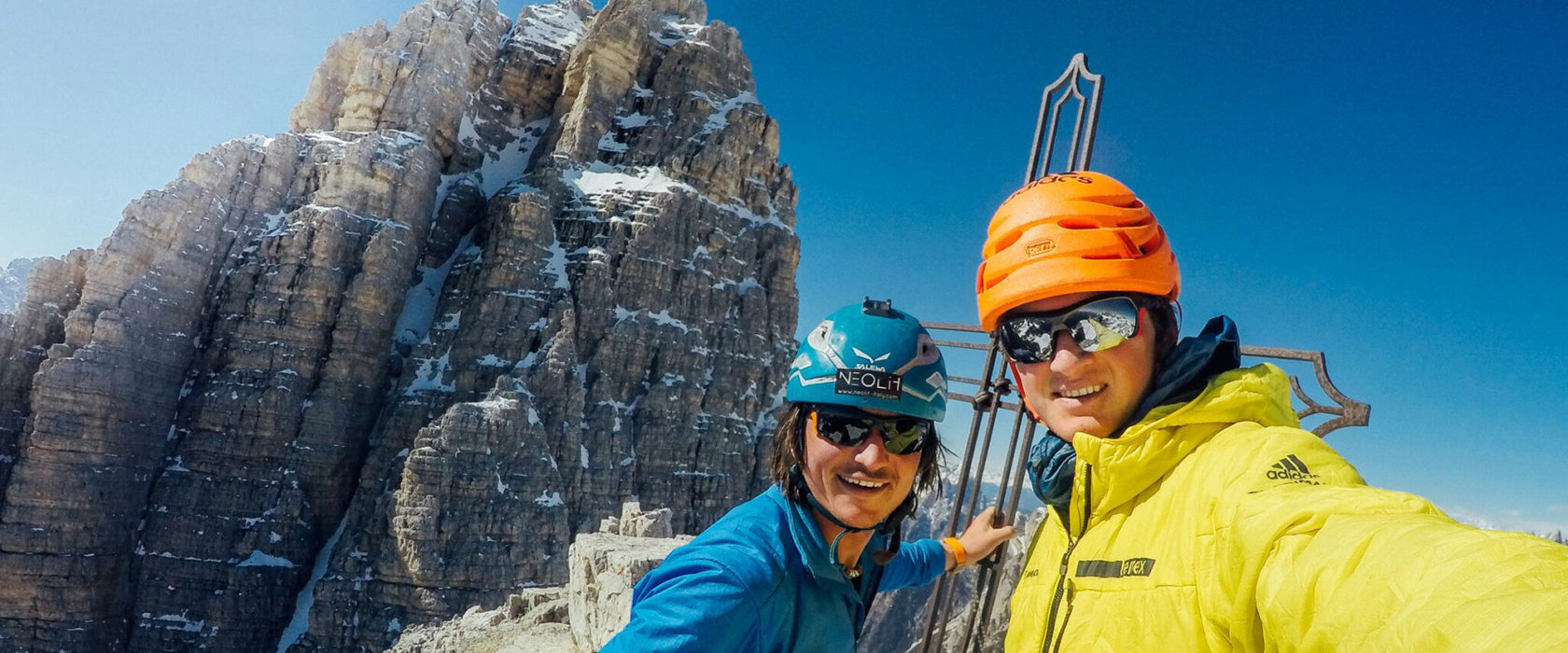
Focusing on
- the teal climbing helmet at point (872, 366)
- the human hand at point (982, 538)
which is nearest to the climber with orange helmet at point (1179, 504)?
the teal climbing helmet at point (872, 366)

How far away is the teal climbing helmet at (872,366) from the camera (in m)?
2.75

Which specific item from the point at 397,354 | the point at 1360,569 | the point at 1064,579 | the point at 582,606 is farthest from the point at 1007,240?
the point at 397,354

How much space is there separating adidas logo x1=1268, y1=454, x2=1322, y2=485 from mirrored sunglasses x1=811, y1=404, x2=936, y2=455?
140 centimetres

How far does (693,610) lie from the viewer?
5.84 feet

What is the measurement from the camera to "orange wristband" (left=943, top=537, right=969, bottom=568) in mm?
3805

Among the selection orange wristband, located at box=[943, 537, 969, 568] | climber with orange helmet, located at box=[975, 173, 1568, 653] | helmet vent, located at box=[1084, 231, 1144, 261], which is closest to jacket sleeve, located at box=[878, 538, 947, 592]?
orange wristband, located at box=[943, 537, 969, 568]

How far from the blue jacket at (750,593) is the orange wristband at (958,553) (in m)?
1.20

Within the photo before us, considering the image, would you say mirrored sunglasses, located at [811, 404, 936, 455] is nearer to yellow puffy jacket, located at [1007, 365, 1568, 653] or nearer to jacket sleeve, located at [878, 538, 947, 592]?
yellow puffy jacket, located at [1007, 365, 1568, 653]

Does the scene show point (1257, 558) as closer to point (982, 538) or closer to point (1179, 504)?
point (1179, 504)

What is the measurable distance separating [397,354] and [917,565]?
5590cm

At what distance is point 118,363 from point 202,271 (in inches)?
304

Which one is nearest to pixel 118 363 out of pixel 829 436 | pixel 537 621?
pixel 537 621

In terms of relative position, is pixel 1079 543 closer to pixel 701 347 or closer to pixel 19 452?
pixel 701 347

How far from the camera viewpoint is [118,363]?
4091cm
